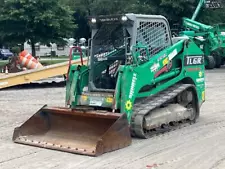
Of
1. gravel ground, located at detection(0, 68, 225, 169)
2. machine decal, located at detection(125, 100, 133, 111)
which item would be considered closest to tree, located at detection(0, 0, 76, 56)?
gravel ground, located at detection(0, 68, 225, 169)

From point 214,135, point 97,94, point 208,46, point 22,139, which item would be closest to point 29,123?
point 22,139

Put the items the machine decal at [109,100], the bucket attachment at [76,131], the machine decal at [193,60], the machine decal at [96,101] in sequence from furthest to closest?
1. the machine decal at [193,60]
2. the machine decal at [96,101]
3. the machine decal at [109,100]
4. the bucket attachment at [76,131]

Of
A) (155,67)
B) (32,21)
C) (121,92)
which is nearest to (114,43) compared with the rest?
(155,67)

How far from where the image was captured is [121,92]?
809 cm

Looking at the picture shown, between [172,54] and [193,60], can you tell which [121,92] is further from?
[193,60]

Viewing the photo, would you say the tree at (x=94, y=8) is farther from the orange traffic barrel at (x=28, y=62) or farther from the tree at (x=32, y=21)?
the orange traffic barrel at (x=28, y=62)

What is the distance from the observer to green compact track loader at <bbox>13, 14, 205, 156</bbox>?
796 centimetres

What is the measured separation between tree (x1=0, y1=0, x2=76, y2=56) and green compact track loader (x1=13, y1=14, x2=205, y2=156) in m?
19.4

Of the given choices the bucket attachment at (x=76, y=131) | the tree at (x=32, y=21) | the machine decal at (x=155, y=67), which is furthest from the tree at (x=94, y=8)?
the bucket attachment at (x=76, y=131)

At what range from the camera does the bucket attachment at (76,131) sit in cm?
748

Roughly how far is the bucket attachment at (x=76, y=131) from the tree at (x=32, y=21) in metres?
20.2

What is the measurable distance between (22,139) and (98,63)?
212 centimetres

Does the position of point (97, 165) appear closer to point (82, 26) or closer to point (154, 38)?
point (154, 38)

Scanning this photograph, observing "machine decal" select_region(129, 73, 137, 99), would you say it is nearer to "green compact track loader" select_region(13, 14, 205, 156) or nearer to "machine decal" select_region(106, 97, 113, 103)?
"green compact track loader" select_region(13, 14, 205, 156)
